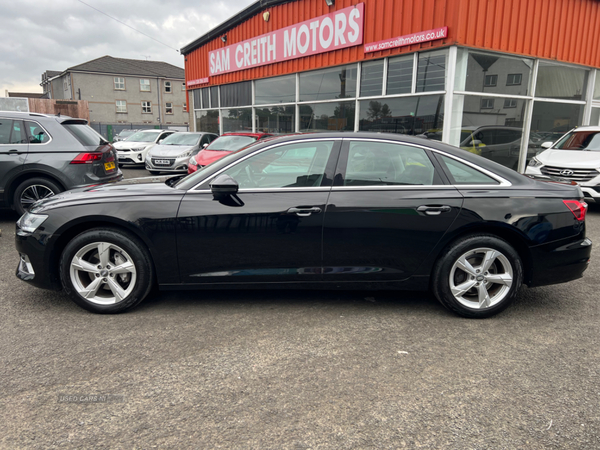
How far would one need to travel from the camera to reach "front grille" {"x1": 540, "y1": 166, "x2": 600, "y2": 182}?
8.16 meters

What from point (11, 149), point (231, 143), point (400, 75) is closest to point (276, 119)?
point (231, 143)

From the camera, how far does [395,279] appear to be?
11.9 feet

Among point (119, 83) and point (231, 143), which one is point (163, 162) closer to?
point (231, 143)

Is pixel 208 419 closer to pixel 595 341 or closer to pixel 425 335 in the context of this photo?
pixel 425 335

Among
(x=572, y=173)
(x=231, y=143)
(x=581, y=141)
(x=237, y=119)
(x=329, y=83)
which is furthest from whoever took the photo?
(x=237, y=119)

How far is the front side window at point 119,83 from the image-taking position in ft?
168

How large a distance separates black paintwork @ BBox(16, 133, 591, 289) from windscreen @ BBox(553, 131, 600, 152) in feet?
21.5

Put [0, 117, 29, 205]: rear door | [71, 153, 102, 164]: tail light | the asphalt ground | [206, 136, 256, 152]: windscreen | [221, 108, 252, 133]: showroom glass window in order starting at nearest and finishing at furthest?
the asphalt ground < [0, 117, 29, 205]: rear door < [71, 153, 102, 164]: tail light < [206, 136, 256, 152]: windscreen < [221, 108, 252, 133]: showroom glass window

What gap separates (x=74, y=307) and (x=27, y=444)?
1823 millimetres

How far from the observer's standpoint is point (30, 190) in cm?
670

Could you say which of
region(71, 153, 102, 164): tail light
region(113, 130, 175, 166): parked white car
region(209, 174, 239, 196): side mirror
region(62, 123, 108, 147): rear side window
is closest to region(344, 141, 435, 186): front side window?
region(209, 174, 239, 196): side mirror

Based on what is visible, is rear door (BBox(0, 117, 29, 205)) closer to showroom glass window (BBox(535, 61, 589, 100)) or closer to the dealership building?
the dealership building

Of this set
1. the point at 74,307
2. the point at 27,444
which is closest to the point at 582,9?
the point at 74,307

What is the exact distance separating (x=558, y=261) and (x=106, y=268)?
3.76 metres
